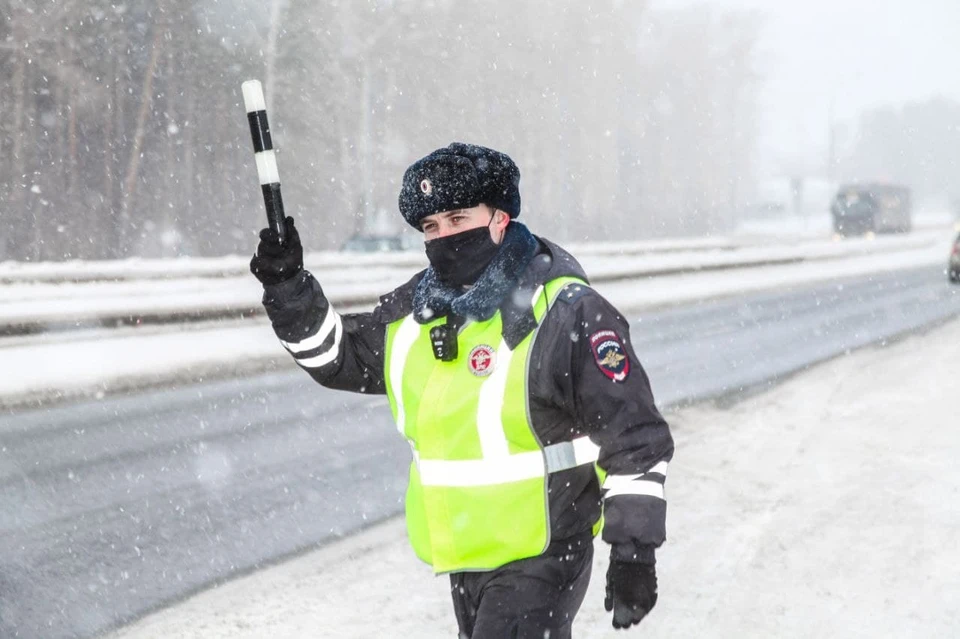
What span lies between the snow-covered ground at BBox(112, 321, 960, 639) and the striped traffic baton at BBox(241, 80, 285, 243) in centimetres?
198

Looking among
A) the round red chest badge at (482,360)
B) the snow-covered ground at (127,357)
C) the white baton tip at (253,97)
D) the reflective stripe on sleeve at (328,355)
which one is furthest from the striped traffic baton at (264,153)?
the snow-covered ground at (127,357)

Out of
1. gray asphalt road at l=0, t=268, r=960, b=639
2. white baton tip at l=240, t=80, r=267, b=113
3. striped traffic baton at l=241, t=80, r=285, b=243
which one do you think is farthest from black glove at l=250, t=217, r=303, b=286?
gray asphalt road at l=0, t=268, r=960, b=639

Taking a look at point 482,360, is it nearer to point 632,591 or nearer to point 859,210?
point 632,591

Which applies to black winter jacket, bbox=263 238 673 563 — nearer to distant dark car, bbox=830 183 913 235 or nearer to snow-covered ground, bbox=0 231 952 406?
snow-covered ground, bbox=0 231 952 406

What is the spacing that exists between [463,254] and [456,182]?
0.17 meters

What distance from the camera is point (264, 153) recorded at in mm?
2826

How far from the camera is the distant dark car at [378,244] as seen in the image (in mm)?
31984

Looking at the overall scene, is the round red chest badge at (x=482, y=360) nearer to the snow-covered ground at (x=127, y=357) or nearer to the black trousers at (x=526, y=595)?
the black trousers at (x=526, y=595)

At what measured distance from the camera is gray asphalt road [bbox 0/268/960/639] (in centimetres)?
500

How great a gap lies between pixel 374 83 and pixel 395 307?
2017 inches

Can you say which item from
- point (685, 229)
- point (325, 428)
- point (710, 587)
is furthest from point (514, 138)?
point (710, 587)

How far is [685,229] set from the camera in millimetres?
69125

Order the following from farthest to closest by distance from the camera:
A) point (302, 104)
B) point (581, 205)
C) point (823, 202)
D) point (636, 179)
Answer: point (823, 202) → point (636, 179) → point (581, 205) → point (302, 104)

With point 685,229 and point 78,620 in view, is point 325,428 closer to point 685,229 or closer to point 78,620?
point 78,620
